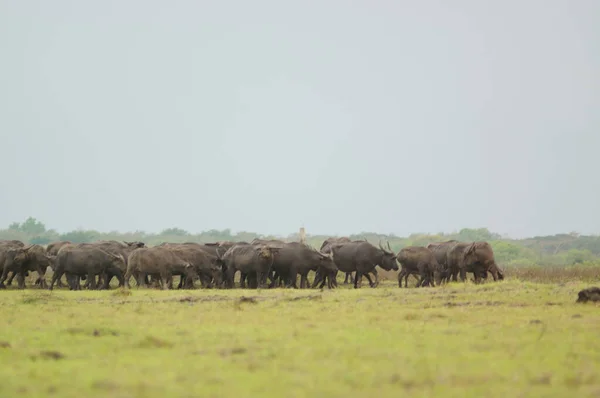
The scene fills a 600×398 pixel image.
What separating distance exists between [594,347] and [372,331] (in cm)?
344

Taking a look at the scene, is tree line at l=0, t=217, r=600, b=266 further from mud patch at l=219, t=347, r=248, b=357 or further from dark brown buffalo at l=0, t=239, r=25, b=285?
mud patch at l=219, t=347, r=248, b=357

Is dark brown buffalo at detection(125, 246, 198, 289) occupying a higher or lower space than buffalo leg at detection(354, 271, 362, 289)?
higher

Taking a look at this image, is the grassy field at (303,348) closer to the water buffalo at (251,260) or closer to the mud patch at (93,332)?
the mud patch at (93,332)

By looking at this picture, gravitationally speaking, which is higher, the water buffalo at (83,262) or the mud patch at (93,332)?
the water buffalo at (83,262)

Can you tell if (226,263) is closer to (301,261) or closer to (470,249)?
(301,261)

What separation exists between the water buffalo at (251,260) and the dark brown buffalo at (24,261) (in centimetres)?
586

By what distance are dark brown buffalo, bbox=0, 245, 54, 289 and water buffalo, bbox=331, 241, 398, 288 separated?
980 cm

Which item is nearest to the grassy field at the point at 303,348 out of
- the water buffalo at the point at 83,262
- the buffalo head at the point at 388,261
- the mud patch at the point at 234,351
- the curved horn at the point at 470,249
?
the mud patch at the point at 234,351

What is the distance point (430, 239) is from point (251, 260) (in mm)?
44470

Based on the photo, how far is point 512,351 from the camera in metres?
12.1

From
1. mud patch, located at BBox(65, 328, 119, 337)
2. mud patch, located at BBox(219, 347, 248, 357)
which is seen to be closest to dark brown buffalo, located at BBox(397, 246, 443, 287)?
mud patch, located at BBox(65, 328, 119, 337)

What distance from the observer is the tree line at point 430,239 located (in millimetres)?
64688

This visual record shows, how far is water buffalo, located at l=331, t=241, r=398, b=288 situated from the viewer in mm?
31812

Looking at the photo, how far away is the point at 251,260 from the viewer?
29828mm
